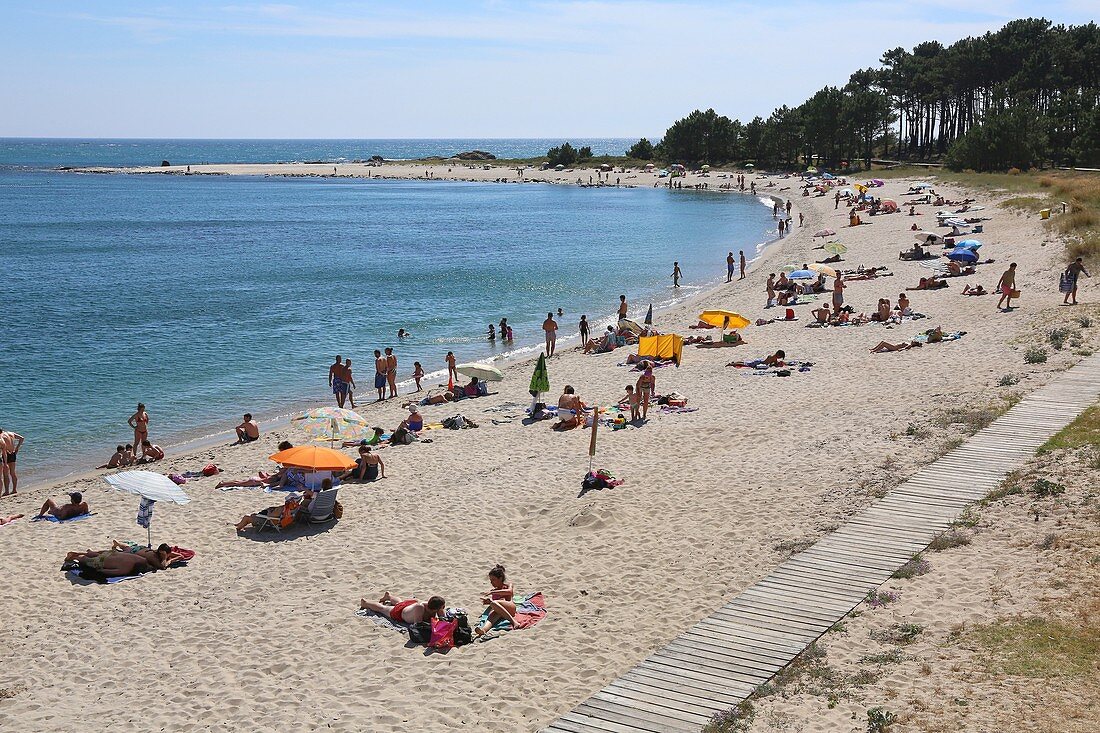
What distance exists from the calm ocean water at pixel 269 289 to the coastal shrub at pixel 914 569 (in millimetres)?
17302

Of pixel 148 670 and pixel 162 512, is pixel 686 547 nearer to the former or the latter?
pixel 148 670

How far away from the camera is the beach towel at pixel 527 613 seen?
10672mm

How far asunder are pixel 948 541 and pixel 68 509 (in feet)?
45.1

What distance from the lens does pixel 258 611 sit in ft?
37.8

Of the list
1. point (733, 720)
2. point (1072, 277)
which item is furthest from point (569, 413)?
point (1072, 277)

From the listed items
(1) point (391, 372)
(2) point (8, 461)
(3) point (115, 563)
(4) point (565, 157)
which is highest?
(4) point (565, 157)

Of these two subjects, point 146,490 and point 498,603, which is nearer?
point 498,603

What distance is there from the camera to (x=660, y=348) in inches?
956

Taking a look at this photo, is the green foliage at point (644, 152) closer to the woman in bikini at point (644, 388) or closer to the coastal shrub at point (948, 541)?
the woman in bikini at point (644, 388)

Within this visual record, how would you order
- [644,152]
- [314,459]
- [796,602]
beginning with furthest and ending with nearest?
[644,152], [314,459], [796,602]

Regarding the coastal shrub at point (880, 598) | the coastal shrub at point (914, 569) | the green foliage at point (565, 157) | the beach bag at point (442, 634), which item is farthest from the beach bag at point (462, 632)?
the green foliage at point (565, 157)

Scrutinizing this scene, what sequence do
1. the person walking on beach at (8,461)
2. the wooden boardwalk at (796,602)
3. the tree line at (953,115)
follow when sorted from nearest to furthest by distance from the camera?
the wooden boardwalk at (796,602) → the person walking on beach at (8,461) → the tree line at (953,115)

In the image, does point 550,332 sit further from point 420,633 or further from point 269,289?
point 269,289

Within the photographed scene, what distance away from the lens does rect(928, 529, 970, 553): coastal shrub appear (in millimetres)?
11039
